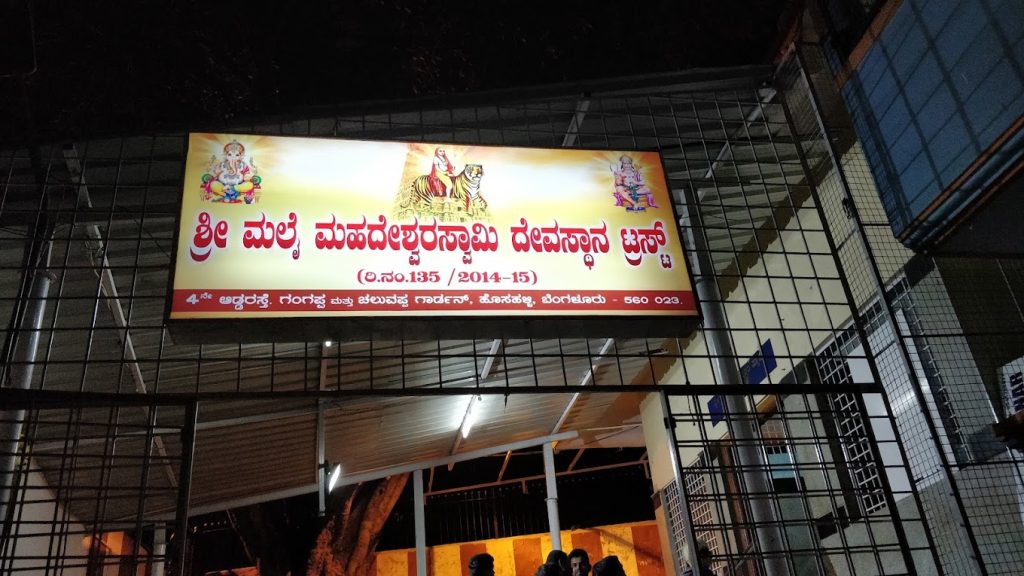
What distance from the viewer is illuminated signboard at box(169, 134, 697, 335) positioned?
12.3ft

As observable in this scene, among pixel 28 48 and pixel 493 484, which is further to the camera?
pixel 493 484

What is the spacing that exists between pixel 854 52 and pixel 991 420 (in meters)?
2.30

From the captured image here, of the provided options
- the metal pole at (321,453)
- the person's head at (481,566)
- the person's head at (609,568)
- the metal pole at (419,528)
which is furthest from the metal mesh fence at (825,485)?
the metal pole at (419,528)

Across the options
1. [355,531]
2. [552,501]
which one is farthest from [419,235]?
[355,531]

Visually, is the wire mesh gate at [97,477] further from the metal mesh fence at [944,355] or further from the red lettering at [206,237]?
the metal mesh fence at [944,355]

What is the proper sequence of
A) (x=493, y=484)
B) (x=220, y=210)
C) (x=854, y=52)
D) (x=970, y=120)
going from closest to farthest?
(x=970, y=120) < (x=220, y=210) < (x=854, y=52) < (x=493, y=484)

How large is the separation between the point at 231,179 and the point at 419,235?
106cm

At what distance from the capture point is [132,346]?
680 centimetres

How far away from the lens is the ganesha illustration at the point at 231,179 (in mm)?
3963

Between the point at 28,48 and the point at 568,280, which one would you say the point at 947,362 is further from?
the point at 28,48

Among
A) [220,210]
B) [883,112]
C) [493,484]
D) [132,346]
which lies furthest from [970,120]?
[493,484]

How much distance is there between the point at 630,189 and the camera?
4.46 meters

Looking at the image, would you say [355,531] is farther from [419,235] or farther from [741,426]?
[419,235]

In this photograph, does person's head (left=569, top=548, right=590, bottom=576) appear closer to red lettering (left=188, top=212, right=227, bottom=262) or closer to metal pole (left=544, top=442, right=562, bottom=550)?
red lettering (left=188, top=212, right=227, bottom=262)
